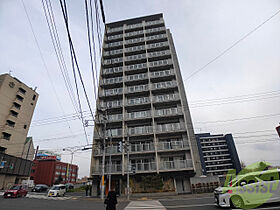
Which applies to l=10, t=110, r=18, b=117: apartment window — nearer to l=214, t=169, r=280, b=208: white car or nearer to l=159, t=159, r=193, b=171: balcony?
l=159, t=159, r=193, b=171: balcony

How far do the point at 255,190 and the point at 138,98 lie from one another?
19.6 metres

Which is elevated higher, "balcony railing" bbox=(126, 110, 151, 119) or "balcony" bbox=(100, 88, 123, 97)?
"balcony" bbox=(100, 88, 123, 97)

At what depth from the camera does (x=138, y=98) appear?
25062mm

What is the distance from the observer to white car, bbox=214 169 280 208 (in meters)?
7.06

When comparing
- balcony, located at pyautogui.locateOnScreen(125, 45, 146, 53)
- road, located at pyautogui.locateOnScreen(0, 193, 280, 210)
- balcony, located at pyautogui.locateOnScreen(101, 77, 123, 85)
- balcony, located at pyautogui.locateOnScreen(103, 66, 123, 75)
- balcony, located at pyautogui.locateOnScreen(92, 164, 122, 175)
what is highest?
balcony, located at pyautogui.locateOnScreen(125, 45, 146, 53)

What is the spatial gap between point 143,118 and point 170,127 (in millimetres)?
4245

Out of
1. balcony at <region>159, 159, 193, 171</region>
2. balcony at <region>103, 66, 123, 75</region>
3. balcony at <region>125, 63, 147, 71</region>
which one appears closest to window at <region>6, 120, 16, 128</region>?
balcony at <region>103, 66, 123, 75</region>

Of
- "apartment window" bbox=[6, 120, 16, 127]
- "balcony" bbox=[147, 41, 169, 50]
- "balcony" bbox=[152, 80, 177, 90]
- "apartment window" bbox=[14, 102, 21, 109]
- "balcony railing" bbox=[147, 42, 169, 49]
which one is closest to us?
"balcony" bbox=[152, 80, 177, 90]

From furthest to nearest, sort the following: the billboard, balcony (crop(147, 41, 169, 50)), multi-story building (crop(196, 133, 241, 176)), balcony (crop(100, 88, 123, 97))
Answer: multi-story building (crop(196, 133, 241, 176))
the billboard
balcony (crop(147, 41, 169, 50))
balcony (crop(100, 88, 123, 97))

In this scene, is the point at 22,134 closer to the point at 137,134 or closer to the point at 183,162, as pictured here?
the point at 137,134

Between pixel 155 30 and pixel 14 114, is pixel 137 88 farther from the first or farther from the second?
pixel 14 114

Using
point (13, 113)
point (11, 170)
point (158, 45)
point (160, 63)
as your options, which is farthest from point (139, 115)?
point (13, 113)

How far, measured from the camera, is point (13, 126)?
33000mm

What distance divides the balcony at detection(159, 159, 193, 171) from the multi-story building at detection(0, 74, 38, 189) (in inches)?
1155
